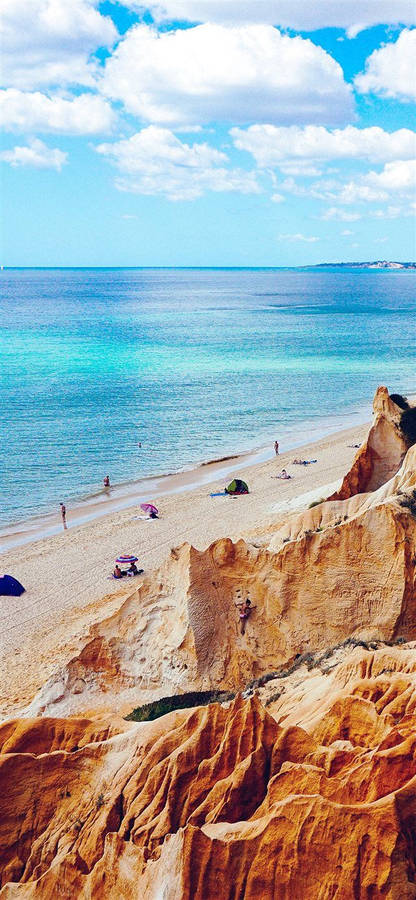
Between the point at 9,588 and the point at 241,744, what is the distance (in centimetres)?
2287

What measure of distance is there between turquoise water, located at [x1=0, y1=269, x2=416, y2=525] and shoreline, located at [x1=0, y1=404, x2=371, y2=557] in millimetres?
966

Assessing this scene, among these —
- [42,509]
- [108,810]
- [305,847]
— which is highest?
[305,847]

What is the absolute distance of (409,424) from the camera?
83.5ft

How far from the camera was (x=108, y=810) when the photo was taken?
9.50 meters

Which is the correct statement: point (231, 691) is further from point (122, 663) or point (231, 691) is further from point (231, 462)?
point (231, 462)

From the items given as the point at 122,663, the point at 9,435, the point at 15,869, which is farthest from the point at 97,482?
the point at 15,869

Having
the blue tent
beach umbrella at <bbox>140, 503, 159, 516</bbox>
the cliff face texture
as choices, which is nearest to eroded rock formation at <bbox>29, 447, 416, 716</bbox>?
the cliff face texture

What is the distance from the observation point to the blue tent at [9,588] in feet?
101

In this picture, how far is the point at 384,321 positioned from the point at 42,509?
131 metres

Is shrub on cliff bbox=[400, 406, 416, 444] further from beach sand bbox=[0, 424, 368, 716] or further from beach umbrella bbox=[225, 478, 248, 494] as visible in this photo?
beach umbrella bbox=[225, 478, 248, 494]

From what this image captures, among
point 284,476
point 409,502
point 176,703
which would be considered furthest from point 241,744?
point 284,476

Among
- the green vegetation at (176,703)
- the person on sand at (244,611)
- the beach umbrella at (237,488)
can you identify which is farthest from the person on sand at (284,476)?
the green vegetation at (176,703)

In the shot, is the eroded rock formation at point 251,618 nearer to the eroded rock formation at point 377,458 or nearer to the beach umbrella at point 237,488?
the eroded rock formation at point 377,458

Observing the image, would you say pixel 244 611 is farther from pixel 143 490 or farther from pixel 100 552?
pixel 143 490
